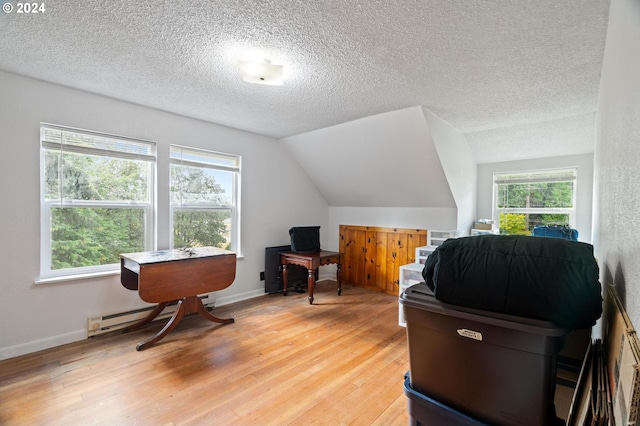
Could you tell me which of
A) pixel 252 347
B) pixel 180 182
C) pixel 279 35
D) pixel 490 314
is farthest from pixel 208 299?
pixel 490 314

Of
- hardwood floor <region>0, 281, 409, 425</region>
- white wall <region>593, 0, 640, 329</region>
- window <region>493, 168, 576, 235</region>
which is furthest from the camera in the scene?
window <region>493, 168, 576, 235</region>

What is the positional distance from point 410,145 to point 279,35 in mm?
2015

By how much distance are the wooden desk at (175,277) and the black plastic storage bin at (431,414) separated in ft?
6.87

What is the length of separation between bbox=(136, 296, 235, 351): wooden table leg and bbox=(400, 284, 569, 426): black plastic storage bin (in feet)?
7.49

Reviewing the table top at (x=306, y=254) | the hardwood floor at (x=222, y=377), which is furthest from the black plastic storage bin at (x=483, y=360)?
the table top at (x=306, y=254)

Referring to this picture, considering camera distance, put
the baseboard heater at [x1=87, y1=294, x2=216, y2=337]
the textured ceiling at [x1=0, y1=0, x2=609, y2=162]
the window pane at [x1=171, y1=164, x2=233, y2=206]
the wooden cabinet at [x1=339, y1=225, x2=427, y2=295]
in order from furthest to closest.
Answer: the wooden cabinet at [x1=339, y1=225, x2=427, y2=295] < the window pane at [x1=171, y1=164, x2=233, y2=206] < the baseboard heater at [x1=87, y1=294, x2=216, y2=337] < the textured ceiling at [x1=0, y1=0, x2=609, y2=162]

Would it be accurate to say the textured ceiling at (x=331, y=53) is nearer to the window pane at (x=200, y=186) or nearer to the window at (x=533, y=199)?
the window pane at (x=200, y=186)

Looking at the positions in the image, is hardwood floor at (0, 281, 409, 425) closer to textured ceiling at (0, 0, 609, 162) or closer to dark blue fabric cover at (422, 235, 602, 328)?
dark blue fabric cover at (422, 235, 602, 328)

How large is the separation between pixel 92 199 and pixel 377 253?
3549mm

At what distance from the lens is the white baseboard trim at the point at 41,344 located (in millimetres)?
2271

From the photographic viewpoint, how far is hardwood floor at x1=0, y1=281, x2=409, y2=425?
1709 millimetres

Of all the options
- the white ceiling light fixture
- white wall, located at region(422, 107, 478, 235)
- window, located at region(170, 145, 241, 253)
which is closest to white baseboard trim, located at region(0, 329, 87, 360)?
window, located at region(170, 145, 241, 253)

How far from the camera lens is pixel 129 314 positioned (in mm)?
2832

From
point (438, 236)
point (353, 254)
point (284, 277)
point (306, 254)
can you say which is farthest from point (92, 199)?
point (438, 236)
